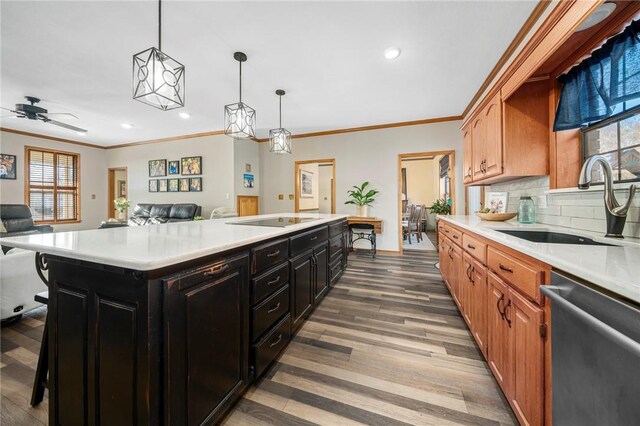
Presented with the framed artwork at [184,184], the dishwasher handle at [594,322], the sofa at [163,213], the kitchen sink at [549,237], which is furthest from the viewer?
the framed artwork at [184,184]

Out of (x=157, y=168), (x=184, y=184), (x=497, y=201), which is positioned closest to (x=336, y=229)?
(x=497, y=201)

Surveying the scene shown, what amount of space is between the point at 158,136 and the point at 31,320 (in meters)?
5.00

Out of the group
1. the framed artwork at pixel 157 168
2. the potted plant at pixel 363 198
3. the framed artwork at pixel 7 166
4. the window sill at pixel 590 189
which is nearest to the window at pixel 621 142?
the window sill at pixel 590 189

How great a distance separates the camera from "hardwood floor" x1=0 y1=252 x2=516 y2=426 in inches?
49.6

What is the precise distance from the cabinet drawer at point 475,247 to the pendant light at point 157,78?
232cm

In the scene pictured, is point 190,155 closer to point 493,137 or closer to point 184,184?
point 184,184

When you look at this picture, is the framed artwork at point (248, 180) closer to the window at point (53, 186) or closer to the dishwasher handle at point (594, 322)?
the window at point (53, 186)

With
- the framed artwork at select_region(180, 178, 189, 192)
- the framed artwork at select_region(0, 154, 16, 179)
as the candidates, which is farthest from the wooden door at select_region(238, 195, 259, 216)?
the framed artwork at select_region(0, 154, 16, 179)

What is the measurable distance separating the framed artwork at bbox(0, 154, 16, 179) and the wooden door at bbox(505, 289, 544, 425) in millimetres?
8719

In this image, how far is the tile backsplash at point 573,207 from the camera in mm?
1283

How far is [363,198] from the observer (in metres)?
5.11

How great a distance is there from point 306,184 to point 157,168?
3.96m

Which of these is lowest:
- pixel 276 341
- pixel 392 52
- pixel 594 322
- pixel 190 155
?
pixel 276 341

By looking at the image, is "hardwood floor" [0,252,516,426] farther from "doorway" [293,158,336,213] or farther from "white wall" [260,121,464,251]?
"doorway" [293,158,336,213]
